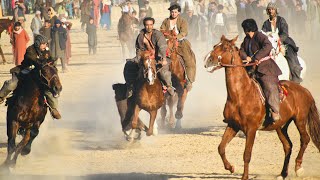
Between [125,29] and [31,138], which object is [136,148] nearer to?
[31,138]

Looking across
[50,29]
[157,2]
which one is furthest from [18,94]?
[157,2]

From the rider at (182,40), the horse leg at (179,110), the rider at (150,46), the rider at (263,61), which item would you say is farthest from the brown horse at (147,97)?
the rider at (263,61)

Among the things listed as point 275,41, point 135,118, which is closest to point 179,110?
point 135,118

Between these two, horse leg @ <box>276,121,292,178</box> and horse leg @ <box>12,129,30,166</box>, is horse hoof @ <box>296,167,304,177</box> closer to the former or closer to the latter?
horse leg @ <box>276,121,292,178</box>

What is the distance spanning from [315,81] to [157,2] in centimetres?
3904

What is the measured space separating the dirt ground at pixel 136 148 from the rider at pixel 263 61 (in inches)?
51.5

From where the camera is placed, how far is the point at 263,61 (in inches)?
593

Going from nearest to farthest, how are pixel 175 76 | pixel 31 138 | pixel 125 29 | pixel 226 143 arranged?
pixel 226 143 < pixel 31 138 < pixel 175 76 < pixel 125 29

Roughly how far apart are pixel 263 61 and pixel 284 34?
3.46m

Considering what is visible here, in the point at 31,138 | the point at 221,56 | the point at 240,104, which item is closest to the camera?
the point at 221,56

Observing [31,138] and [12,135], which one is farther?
[31,138]

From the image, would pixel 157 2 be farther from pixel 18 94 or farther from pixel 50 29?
pixel 18 94

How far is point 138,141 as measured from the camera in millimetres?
18938

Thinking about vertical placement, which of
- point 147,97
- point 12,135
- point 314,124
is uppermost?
point 314,124
